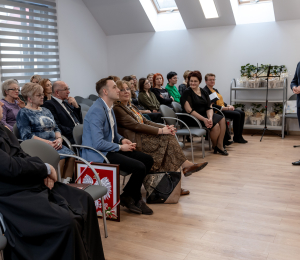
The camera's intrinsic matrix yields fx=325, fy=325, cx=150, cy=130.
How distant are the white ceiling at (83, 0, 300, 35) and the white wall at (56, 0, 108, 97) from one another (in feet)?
0.98

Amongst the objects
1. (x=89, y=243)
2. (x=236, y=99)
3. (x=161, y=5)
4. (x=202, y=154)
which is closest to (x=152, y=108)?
(x=202, y=154)

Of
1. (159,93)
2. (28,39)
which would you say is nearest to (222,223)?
(159,93)

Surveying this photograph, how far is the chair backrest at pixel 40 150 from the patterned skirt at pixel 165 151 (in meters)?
1.22

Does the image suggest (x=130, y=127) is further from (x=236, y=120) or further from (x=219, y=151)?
(x=236, y=120)

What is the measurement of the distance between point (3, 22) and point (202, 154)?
430cm

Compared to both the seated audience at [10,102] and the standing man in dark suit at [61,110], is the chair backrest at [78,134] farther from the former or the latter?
the seated audience at [10,102]

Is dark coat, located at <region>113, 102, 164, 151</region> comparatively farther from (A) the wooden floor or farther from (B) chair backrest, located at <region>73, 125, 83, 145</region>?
(A) the wooden floor

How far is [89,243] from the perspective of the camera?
1866 millimetres

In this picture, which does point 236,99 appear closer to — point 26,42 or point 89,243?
point 26,42

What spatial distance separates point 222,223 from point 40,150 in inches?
62.3

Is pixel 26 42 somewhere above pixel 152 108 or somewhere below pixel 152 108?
above

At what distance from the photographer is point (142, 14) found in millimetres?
7508

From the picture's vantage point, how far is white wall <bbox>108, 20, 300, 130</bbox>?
677cm

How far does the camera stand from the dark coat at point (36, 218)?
1620 mm
